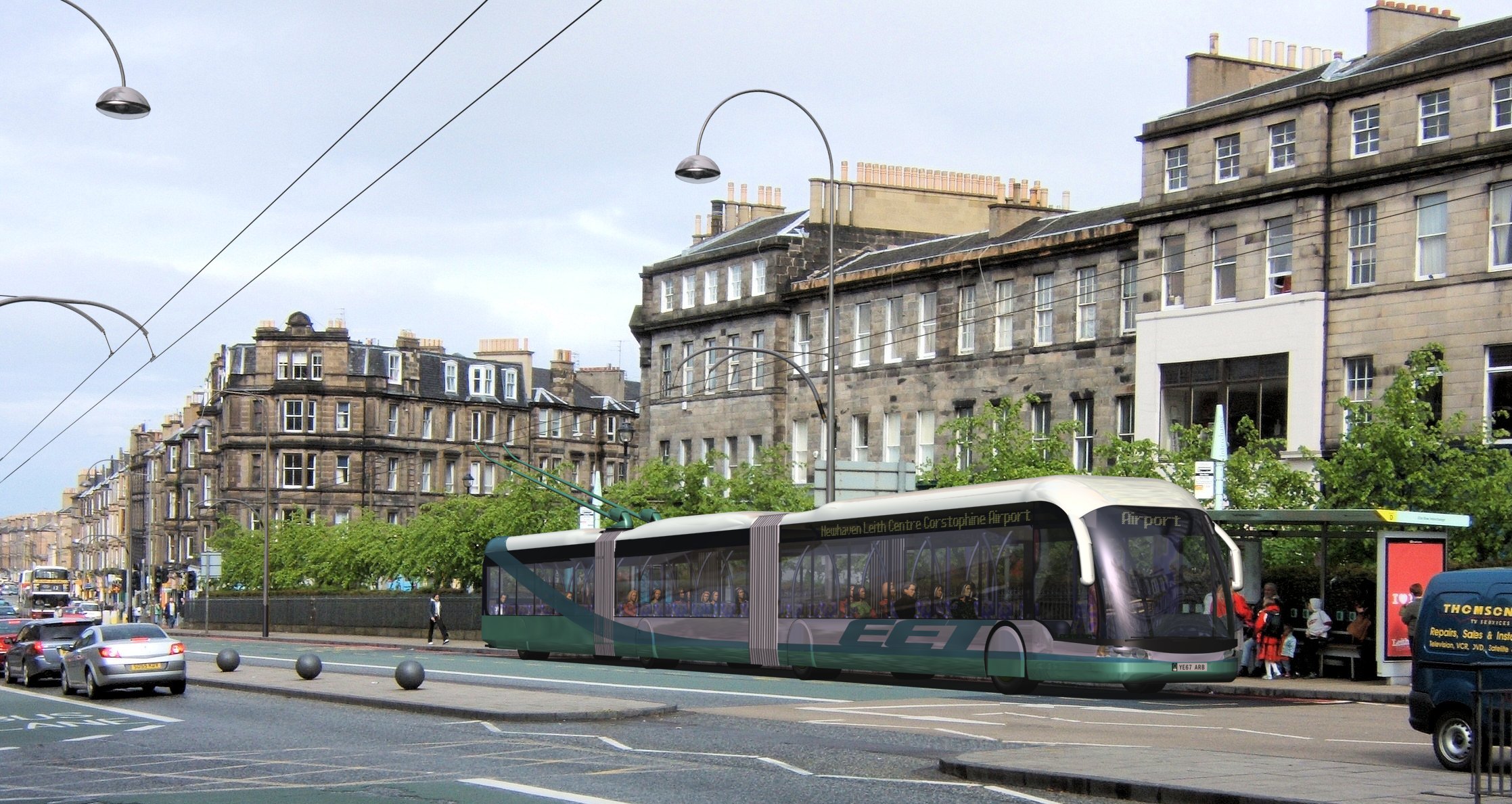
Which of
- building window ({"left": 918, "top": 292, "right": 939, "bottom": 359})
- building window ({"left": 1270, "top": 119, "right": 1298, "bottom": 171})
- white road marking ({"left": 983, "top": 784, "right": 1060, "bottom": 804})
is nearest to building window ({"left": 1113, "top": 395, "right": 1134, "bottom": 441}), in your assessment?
building window ({"left": 918, "top": 292, "right": 939, "bottom": 359})

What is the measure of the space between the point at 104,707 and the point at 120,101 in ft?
31.7

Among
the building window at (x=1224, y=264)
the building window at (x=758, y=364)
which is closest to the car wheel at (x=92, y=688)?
the building window at (x=1224, y=264)

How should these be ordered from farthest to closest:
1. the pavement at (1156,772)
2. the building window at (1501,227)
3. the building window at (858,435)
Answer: the building window at (858,435)
the building window at (1501,227)
the pavement at (1156,772)

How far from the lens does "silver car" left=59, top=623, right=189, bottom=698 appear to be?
28047 mm

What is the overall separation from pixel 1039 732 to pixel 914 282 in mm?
35733

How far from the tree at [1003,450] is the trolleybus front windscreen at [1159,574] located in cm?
1688

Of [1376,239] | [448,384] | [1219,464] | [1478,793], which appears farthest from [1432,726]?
[448,384]

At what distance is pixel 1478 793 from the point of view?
1132 centimetres

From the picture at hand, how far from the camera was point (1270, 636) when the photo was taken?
28.3 meters

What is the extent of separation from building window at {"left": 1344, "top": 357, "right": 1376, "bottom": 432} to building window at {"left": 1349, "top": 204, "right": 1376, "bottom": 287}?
67.5 inches

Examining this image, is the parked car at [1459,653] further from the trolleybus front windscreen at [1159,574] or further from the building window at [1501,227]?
the building window at [1501,227]

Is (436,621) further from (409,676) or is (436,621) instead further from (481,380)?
(481,380)

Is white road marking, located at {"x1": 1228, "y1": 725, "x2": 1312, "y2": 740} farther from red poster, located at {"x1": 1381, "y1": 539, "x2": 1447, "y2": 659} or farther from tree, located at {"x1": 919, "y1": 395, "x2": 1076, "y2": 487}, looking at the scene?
Answer: tree, located at {"x1": 919, "y1": 395, "x2": 1076, "y2": 487}

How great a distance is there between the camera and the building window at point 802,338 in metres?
57.9
